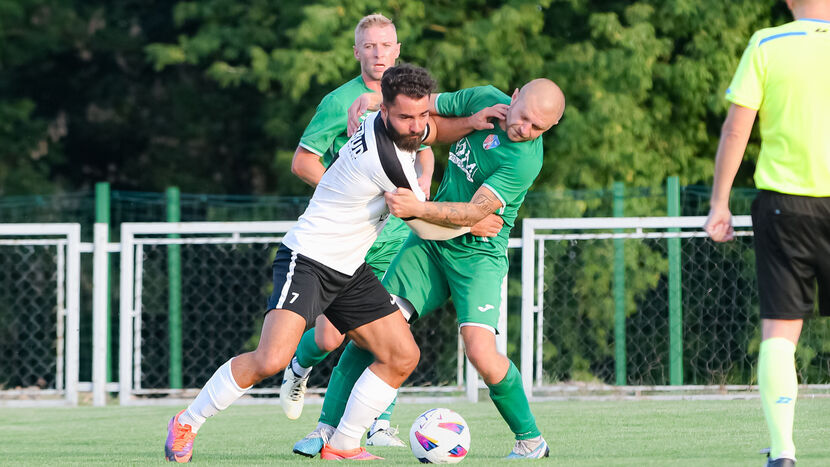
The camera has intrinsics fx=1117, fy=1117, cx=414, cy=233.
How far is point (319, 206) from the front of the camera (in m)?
4.91

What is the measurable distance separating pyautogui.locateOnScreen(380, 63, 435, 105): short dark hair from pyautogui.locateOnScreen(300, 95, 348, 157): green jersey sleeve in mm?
1247

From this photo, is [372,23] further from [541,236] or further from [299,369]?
[541,236]

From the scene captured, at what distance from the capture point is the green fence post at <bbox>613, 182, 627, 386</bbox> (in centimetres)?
960

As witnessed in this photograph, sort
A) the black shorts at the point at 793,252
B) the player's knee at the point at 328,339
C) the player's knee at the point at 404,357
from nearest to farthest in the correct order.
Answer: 1. the black shorts at the point at 793,252
2. the player's knee at the point at 404,357
3. the player's knee at the point at 328,339

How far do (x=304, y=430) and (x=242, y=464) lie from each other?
6.15 feet

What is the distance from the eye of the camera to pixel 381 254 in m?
6.00

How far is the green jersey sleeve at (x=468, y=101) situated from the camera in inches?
206

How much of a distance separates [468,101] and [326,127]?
93 centimetres

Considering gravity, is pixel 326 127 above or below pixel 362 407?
above

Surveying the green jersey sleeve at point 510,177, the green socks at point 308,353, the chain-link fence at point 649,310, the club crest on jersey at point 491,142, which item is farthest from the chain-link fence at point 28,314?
the green jersey sleeve at point 510,177

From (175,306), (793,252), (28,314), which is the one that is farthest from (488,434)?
(28,314)

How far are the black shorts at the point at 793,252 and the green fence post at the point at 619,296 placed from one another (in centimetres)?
568

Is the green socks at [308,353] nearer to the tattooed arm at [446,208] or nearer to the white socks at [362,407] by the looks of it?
the white socks at [362,407]

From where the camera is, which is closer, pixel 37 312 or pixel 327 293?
pixel 327 293
